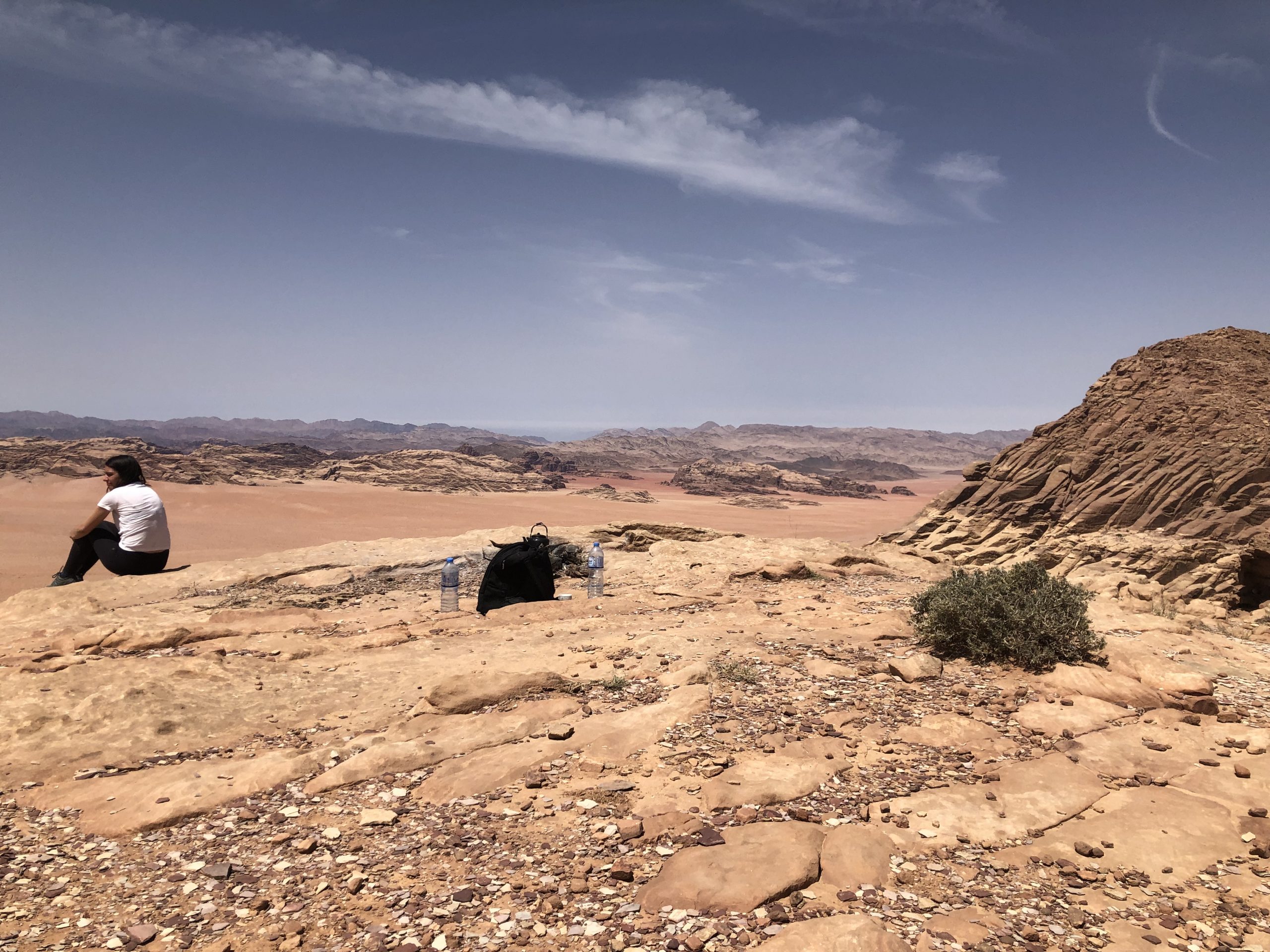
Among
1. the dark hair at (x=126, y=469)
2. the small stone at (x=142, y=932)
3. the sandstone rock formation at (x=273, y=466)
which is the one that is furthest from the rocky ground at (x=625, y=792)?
the sandstone rock formation at (x=273, y=466)

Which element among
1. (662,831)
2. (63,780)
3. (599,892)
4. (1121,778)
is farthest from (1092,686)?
(63,780)

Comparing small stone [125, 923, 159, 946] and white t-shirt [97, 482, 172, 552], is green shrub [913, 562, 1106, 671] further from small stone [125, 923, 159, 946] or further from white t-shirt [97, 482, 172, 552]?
white t-shirt [97, 482, 172, 552]

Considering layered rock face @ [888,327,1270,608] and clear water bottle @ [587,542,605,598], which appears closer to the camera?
clear water bottle @ [587,542,605,598]

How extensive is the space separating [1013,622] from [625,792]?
389cm

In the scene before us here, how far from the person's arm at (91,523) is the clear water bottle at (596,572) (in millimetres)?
6010

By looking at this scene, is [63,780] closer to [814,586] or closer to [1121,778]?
[1121,778]

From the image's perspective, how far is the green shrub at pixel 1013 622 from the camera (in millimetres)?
5508

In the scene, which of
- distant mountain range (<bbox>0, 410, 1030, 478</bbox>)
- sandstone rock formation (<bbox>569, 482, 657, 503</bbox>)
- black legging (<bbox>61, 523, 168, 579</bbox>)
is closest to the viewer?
black legging (<bbox>61, 523, 168, 579</bbox>)

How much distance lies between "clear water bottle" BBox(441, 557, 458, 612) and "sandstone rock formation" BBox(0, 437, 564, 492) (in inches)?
1253

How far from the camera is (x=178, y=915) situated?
271 centimetres

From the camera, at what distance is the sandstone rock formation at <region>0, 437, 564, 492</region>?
110 feet

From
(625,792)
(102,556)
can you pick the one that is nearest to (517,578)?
(625,792)

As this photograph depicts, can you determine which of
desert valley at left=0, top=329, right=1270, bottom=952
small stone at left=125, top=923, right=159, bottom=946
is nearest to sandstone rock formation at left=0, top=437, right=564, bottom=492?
desert valley at left=0, top=329, right=1270, bottom=952

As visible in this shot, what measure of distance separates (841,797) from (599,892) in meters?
1.51
